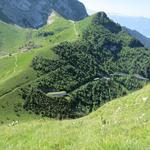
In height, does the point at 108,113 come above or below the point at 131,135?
below

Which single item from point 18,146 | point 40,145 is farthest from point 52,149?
point 18,146

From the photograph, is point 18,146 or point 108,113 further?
→ point 108,113

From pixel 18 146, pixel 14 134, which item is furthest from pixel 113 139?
pixel 14 134

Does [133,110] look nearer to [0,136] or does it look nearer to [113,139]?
[0,136]

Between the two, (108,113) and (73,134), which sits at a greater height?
(73,134)

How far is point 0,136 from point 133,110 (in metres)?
22.3

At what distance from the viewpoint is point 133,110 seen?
37031mm

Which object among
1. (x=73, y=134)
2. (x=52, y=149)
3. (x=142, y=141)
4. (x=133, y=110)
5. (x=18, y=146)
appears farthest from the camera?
(x=133, y=110)

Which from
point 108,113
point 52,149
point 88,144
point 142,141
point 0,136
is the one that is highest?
point 142,141

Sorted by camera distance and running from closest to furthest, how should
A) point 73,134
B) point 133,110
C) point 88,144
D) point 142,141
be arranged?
point 142,141, point 88,144, point 73,134, point 133,110

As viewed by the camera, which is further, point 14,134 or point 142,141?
point 14,134

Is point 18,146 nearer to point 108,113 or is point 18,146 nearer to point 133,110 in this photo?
point 133,110

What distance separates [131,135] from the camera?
12508 mm

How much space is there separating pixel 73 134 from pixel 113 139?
3.69m
